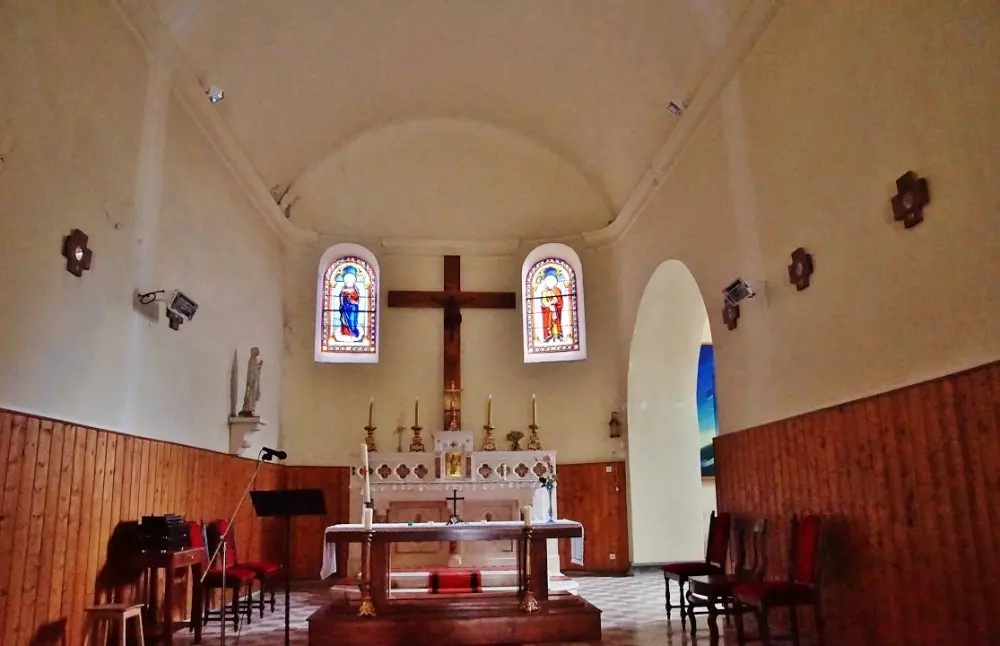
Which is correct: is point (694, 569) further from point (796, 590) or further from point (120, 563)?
point (120, 563)

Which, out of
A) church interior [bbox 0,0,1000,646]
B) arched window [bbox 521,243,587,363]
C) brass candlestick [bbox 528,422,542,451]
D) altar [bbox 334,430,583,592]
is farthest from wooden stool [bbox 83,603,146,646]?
arched window [bbox 521,243,587,363]

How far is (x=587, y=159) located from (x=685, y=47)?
143 inches

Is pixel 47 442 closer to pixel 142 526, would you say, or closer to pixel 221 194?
pixel 142 526

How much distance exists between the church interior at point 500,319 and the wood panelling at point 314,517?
47mm

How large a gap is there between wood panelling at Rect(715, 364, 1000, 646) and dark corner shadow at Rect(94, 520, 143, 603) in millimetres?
5135

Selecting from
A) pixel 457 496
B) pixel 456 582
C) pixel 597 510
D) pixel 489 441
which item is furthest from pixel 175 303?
pixel 597 510

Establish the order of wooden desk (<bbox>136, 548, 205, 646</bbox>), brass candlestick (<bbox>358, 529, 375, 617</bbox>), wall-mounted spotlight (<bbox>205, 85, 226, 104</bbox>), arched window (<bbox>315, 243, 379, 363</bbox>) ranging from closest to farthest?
wooden desk (<bbox>136, 548, 205, 646</bbox>) < brass candlestick (<bbox>358, 529, 375, 617</bbox>) < wall-mounted spotlight (<bbox>205, 85, 226, 104</bbox>) < arched window (<bbox>315, 243, 379, 363</bbox>)

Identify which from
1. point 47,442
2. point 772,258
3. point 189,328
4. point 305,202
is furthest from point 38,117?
point 305,202

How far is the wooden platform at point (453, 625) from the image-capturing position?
5.78 metres

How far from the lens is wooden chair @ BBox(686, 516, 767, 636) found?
18.5ft

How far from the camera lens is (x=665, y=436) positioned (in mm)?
10719

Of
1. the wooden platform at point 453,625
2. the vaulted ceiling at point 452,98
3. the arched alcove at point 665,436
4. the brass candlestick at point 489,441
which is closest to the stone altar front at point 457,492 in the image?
the brass candlestick at point 489,441

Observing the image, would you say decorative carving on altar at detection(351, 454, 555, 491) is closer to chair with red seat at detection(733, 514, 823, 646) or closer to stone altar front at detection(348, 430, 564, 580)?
stone altar front at detection(348, 430, 564, 580)

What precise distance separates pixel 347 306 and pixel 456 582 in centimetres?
569
